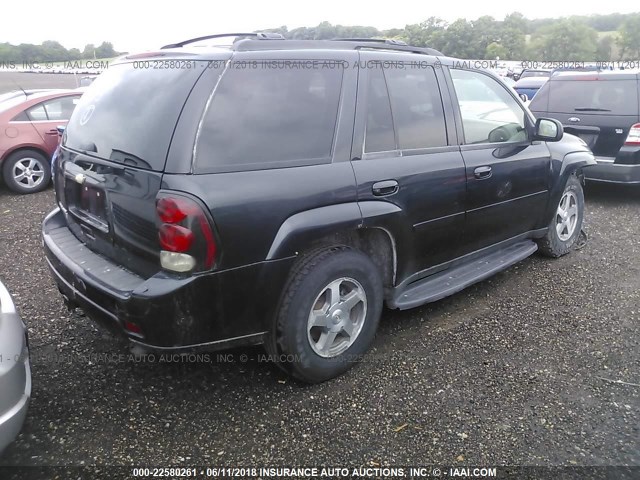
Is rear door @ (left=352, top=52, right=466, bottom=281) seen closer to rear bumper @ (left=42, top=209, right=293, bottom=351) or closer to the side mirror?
rear bumper @ (left=42, top=209, right=293, bottom=351)

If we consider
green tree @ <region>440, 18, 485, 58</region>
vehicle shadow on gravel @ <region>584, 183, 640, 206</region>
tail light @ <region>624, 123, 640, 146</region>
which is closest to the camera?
tail light @ <region>624, 123, 640, 146</region>

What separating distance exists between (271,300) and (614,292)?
3082mm

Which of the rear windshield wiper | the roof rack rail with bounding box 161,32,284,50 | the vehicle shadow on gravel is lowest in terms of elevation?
the vehicle shadow on gravel

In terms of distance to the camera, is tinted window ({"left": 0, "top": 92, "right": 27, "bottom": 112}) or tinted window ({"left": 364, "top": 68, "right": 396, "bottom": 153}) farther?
tinted window ({"left": 0, "top": 92, "right": 27, "bottom": 112})

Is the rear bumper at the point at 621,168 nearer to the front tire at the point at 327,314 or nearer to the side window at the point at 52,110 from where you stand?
the front tire at the point at 327,314

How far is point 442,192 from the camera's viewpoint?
3.34 meters

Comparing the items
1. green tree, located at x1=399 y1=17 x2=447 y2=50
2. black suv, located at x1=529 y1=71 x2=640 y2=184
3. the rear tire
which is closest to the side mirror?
black suv, located at x1=529 y1=71 x2=640 y2=184

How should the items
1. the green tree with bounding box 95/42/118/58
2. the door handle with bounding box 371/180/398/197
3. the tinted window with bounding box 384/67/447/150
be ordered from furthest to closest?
the green tree with bounding box 95/42/118/58, the tinted window with bounding box 384/67/447/150, the door handle with bounding box 371/180/398/197

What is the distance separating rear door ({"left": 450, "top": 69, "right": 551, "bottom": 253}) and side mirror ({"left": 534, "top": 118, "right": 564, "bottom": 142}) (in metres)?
0.07

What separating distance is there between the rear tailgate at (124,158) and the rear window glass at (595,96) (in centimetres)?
596

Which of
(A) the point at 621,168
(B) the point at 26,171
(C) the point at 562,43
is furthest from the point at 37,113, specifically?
(C) the point at 562,43

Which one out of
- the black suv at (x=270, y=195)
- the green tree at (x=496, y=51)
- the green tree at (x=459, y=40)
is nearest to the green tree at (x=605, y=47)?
the green tree at (x=496, y=51)

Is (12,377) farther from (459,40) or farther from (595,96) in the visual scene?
(459,40)

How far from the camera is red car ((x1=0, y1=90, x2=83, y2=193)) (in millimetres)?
7312
